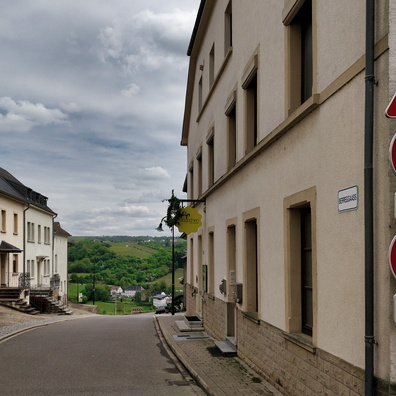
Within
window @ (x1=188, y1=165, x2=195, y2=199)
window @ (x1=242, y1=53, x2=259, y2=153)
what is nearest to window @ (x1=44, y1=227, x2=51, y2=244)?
window @ (x1=188, y1=165, x2=195, y2=199)

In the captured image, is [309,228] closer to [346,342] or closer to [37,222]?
[346,342]

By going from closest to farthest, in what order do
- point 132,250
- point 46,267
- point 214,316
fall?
point 214,316, point 46,267, point 132,250

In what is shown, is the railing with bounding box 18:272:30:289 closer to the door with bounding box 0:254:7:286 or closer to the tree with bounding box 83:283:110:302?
the door with bounding box 0:254:7:286

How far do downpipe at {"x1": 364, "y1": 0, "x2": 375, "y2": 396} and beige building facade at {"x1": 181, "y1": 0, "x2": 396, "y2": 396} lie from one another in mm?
37

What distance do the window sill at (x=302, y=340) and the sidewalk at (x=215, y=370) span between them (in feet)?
3.38

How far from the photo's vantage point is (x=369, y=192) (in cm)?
529

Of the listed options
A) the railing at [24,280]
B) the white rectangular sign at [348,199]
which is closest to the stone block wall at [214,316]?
the white rectangular sign at [348,199]

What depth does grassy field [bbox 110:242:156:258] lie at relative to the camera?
167 m

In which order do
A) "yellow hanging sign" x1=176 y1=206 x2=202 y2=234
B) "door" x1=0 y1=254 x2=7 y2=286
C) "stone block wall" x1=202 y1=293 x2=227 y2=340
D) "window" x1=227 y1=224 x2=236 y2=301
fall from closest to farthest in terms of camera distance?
1. "window" x1=227 y1=224 x2=236 y2=301
2. "stone block wall" x1=202 y1=293 x2=227 y2=340
3. "yellow hanging sign" x1=176 y1=206 x2=202 y2=234
4. "door" x1=0 y1=254 x2=7 y2=286

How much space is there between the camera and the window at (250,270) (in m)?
11.4

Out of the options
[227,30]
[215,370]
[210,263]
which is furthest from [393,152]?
[210,263]

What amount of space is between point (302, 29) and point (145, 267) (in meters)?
131

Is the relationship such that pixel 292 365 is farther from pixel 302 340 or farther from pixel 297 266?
pixel 297 266

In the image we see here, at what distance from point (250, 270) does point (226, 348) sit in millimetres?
2321
